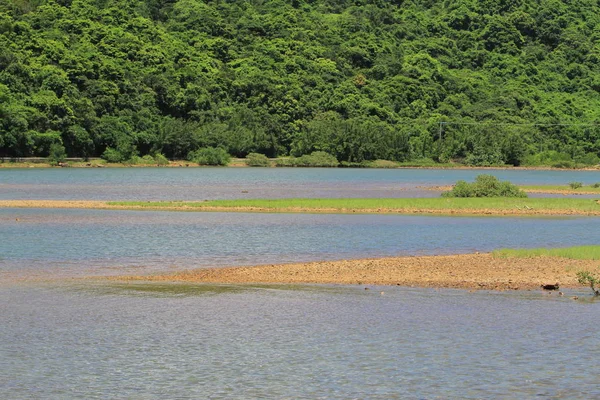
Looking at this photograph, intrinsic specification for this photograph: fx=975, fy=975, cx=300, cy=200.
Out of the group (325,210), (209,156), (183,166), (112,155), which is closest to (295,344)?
(325,210)

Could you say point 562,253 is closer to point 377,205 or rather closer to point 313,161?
point 377,205

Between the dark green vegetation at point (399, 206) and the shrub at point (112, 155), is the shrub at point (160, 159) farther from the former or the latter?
the dark green vegetation at point (399, 206)

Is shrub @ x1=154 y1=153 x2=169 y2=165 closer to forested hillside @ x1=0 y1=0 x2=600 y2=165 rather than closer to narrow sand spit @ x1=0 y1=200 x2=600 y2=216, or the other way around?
forested hillside @ x1=0 y1=0 x2=600 y2=165

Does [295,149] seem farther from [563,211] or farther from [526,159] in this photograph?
[563,211]

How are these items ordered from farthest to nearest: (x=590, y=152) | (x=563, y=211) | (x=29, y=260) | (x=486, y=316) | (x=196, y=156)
→ (x=590, y=152), (x=196, y=156), (x=563, y=211), (x=29, y=260), (x=486, y=316)

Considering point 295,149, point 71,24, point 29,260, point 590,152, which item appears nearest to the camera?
point 29,260

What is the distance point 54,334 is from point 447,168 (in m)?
148

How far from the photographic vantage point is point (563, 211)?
5581cm

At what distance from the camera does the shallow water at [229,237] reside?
104 feet

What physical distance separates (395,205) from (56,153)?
78.6 meters

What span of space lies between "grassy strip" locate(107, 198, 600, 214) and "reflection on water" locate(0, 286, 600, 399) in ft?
102

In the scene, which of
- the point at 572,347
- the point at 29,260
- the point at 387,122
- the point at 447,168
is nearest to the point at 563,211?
the point at 29,260

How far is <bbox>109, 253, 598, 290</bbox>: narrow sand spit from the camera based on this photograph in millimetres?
26328

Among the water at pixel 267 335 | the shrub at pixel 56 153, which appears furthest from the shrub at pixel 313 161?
the water at pixel 267 335
